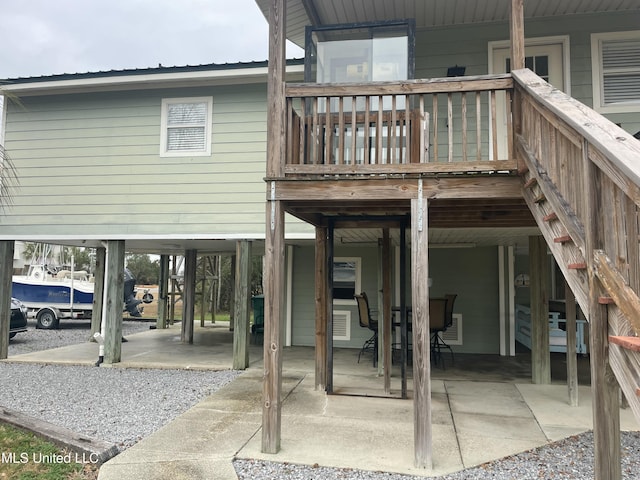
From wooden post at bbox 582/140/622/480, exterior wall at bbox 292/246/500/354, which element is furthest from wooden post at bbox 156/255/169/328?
wooden post at bbox 582/140/622/480

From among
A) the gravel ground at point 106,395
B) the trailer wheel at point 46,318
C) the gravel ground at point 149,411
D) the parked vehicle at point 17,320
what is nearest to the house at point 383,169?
the gravel ground at point 149,411

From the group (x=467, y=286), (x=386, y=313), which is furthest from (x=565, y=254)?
(x=467, y=286)

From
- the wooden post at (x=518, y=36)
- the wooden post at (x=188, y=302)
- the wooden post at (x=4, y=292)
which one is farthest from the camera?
the wooden post at (x=188, y=302)

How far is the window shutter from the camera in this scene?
19.6 feet

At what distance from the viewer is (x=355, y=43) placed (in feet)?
16.7

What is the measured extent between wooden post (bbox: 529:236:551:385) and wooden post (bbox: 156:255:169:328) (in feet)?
28.8

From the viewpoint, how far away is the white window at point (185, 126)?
24.0ft

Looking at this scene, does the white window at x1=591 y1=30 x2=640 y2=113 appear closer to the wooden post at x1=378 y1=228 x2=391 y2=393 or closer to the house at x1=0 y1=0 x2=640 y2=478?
the house at x1=0 y1=0 x2=640 y2=478

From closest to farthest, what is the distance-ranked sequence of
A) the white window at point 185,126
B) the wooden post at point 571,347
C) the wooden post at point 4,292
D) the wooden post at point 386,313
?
the wooden post at point 571,347 < the wooden post at point 386,313 < the white window at point 185,126 < the wooden post at point 4,292

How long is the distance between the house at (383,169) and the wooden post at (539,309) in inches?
1.1

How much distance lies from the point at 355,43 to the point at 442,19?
6.10 feet

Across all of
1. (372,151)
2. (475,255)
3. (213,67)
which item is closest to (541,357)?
(475,255)

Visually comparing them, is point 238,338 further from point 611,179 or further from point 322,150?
point 611,179

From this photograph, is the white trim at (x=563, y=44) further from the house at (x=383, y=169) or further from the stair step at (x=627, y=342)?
the stair step at (x=627, y=342)
